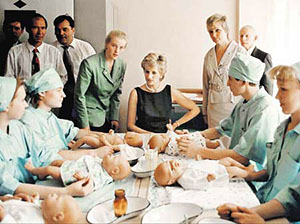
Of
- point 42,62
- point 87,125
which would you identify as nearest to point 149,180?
point 87,125

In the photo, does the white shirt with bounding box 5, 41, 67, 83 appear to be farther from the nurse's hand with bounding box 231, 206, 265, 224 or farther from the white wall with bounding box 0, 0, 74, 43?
the nurse's hand with bounding box 231, 206, 265, 224

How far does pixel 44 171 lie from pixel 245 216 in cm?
97

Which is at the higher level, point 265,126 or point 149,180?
point 265,126

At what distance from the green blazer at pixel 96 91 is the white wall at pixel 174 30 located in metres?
1.31

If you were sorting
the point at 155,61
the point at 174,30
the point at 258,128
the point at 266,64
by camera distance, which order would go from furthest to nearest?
the point at 174,30 < the point at 266,64 < the point at 155,61 < the point at 258,128

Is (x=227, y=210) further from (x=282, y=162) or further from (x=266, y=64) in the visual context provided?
(x=266, y=64)

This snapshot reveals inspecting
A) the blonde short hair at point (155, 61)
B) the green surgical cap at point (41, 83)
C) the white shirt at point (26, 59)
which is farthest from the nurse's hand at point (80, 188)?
the white shirt at point (26, 59)

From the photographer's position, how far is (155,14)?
15.0 ft

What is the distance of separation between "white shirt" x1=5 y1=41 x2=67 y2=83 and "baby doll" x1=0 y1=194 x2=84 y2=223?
254 cm

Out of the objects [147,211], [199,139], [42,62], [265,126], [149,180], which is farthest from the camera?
[42,62]

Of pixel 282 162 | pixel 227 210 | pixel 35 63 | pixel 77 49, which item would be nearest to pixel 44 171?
pixel 227 210

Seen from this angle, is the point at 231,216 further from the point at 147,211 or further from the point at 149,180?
the point at 149,180

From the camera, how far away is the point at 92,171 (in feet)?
5.77

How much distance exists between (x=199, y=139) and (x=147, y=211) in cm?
88
